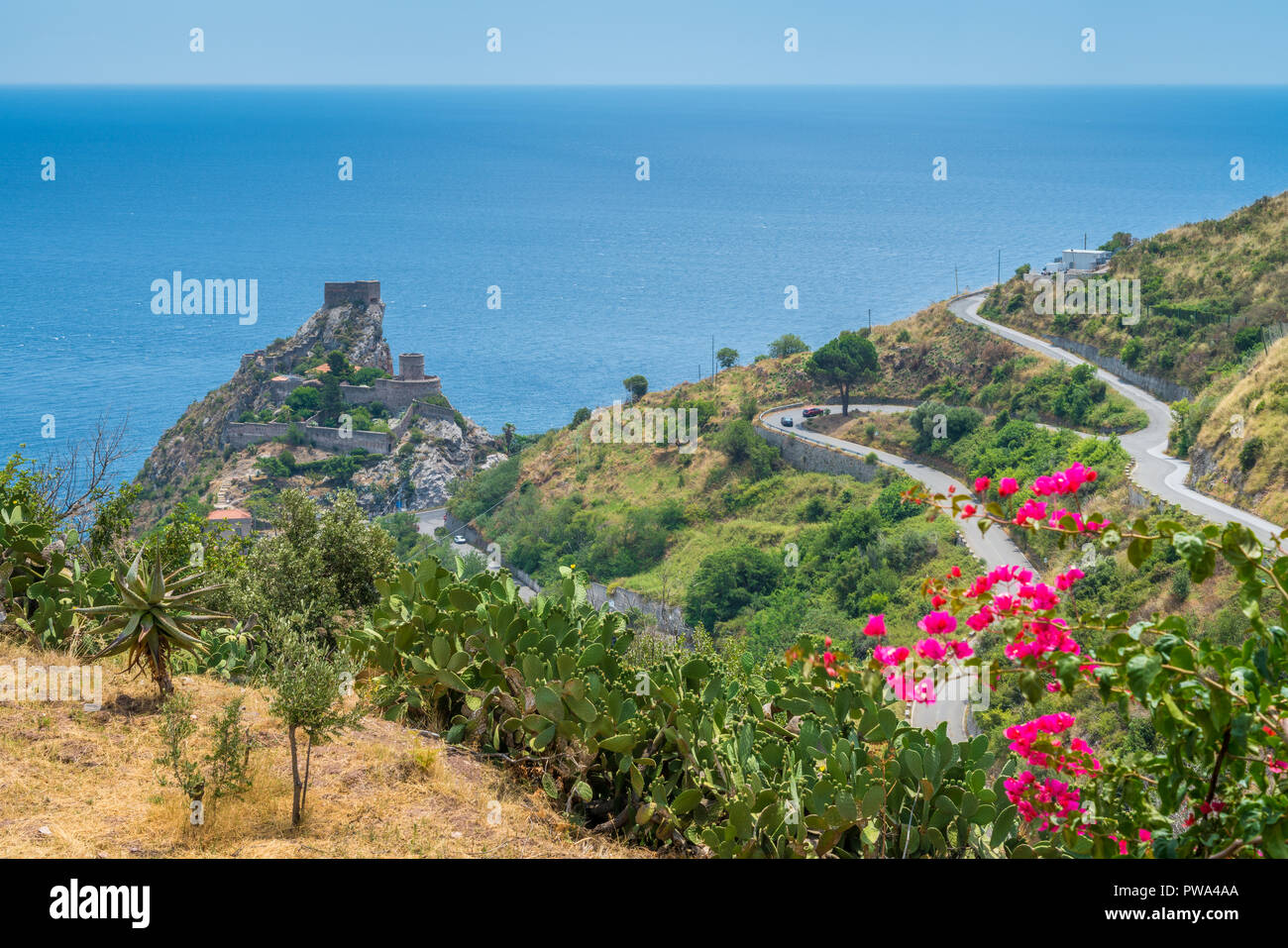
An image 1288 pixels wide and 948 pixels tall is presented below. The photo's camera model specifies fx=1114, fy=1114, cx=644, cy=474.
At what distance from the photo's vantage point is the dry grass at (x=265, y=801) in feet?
21.7

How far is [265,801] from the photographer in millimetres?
7133

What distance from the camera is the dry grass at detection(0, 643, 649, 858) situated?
261 inches

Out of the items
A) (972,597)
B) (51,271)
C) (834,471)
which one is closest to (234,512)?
(834,471)

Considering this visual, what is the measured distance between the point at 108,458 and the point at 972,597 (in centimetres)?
1284

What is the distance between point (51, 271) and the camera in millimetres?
185500

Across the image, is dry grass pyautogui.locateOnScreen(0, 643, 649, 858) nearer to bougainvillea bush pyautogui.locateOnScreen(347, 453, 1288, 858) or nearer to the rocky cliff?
bougainvillea bush pyautogui.locateOnScreen(347, 453, 1288, 858)

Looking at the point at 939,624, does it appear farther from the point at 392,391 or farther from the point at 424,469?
the point at 392,391

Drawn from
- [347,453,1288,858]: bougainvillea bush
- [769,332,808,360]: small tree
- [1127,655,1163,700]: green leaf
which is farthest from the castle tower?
[1127,655,1163,700]: green leaf

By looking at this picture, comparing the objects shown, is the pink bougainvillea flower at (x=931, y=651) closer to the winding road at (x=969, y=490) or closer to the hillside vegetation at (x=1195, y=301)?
the winding road at (x=969, y=490)

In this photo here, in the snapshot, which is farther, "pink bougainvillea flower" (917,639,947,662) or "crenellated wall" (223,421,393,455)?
"crenellated wall" (223,421,393,455)

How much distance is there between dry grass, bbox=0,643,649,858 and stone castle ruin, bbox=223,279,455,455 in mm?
82740

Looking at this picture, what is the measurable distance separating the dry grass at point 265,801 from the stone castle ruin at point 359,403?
82740 mm
